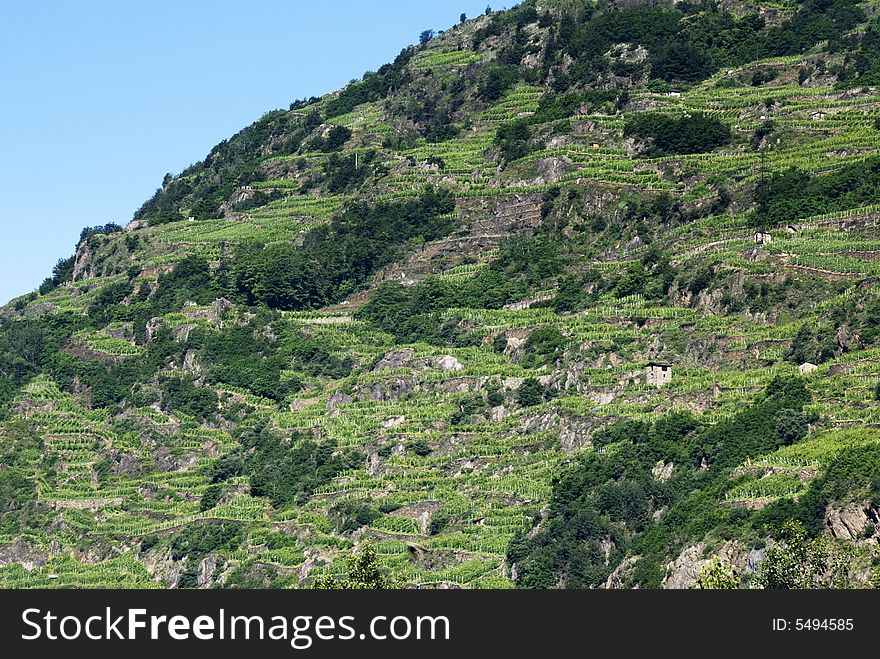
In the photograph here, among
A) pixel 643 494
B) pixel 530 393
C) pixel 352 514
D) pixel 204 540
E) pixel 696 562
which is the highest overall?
pixel 530 393

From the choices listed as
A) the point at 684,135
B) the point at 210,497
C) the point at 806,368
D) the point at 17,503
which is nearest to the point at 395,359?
the point at 210,497

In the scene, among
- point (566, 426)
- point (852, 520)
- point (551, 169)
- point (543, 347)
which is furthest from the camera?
point (551, 169)

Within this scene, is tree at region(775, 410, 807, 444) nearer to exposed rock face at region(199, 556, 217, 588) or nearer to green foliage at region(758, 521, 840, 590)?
green foliage at region(758, 521, 840, 590)

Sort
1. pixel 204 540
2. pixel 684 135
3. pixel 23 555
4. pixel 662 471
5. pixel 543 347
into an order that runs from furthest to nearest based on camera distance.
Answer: pixel 684 135
pixel 543 347
pixel 23 555
pixel 204 540
pixel 662 471

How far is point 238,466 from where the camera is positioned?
142875mm

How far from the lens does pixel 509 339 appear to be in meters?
147

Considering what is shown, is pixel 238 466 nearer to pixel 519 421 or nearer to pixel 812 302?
pixel 519 421

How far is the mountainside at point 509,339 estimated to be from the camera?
123 meters

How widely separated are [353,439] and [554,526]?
19.1 m

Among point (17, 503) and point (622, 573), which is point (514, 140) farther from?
point (622, 573)

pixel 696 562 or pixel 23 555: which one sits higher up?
pixel 23 555

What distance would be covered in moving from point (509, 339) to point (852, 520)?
1580 inches

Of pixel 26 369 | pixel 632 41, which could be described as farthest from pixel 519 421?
pixel 632 41

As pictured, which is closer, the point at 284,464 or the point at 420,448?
the point at 420,448
